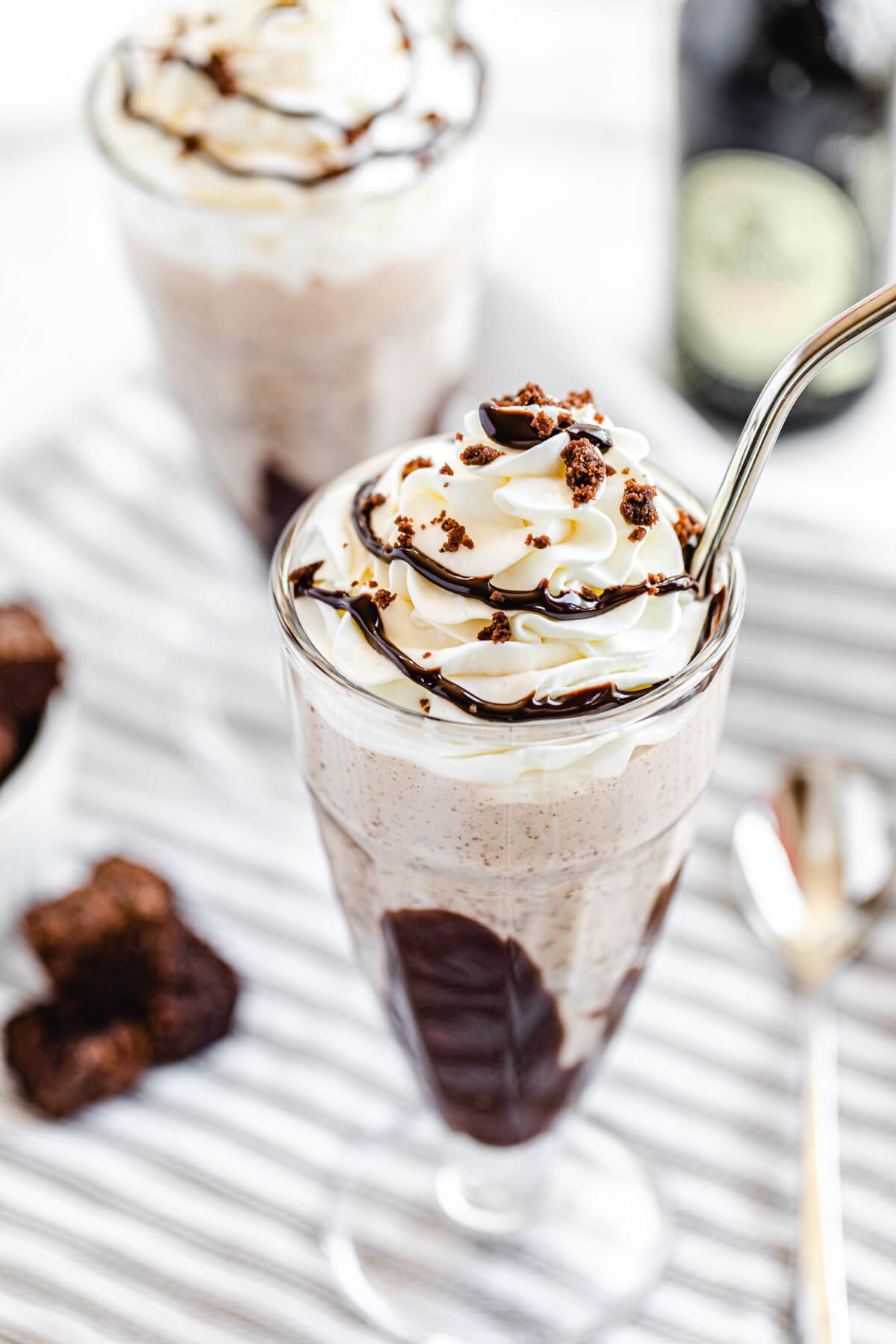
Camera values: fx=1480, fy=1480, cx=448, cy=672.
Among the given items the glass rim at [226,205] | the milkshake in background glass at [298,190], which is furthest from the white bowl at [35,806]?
the glass rim at [226,205]

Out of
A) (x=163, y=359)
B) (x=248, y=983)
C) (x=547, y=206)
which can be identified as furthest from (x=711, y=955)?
(x=547, y=206)

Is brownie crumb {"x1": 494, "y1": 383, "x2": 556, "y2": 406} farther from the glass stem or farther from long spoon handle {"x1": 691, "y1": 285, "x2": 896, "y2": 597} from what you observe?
the glass stem

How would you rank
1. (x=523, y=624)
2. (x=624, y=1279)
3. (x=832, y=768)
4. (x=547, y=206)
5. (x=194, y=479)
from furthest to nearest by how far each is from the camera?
(x=547, y=206) < (x=194, y=479) < (x=832, y=768) < (x=624, y=1279) < (x=523, y=624)

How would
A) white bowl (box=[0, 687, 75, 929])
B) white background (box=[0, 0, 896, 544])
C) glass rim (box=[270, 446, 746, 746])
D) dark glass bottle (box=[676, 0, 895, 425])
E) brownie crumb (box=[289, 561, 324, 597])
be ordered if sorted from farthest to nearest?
1. white background (box=[0, 0, 896, 544])
2. dark glass bottle (box=[676, 0, 895, 425])
3. white bowl (box=[0, 687, 75, 929])
4. brownie crumb (box=[289, 561, 324, 597])
5. glass rim (box=[270, 446, 746, 746])

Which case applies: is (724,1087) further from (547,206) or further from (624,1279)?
(547,206)

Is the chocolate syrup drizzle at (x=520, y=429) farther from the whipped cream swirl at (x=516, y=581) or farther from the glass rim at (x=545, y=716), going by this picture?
the glass rim at (x=545, y=716)

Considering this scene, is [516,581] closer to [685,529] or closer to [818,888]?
[685,529]

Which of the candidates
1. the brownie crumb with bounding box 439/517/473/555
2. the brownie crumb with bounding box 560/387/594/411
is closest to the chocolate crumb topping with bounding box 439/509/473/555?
the brownie crumb with bounding box 439/517/473/555

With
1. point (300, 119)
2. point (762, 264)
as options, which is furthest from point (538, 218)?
point (300, 119)

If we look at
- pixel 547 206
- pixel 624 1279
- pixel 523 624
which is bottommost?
pixel 624 1279
